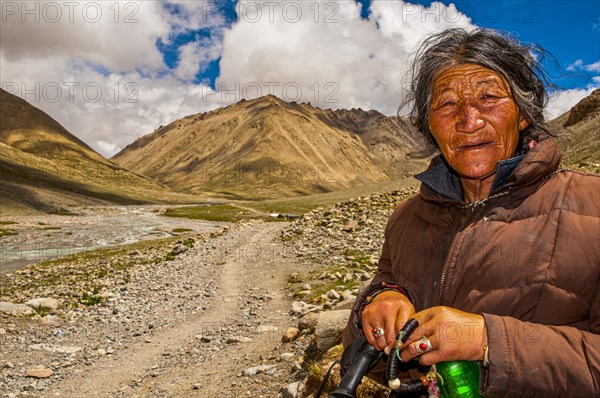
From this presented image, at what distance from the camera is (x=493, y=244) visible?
259 centimetres

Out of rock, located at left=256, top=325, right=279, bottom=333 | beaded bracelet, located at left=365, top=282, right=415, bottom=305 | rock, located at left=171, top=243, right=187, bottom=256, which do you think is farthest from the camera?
rock, located at left=171, top=243, right=187, bottom=256

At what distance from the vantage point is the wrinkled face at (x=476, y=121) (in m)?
2.99

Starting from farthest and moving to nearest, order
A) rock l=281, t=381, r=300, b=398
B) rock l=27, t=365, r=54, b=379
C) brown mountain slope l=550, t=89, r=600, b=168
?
1. brown mountain slope l=550, t=89, r=600, b=168
2. rock l=27, t=365, r=54, b=379
3. rock l=281, t=381, r=300, b=398

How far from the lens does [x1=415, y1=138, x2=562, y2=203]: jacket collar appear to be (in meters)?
2.54

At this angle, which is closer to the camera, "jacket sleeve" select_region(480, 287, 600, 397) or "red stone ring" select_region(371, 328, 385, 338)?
"jacket sleeve" select_region(480, 287, 600, 397)

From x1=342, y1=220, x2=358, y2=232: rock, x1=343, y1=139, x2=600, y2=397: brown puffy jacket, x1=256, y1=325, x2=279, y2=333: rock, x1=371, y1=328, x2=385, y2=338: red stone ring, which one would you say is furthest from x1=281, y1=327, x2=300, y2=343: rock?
x1=342, y1=220, x2=358, y2=232: rock

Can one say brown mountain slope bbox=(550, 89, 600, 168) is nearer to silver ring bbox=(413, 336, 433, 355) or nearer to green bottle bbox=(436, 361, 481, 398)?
green bottle bbox=(436, 361, 481, 398)

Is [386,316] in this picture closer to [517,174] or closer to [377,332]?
[377,332]

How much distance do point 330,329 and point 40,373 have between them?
8071mm

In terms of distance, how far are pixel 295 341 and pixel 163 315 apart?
24.9 ft

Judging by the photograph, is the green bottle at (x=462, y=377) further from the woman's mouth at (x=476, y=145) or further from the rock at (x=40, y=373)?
the rock at (x=40, y=373)

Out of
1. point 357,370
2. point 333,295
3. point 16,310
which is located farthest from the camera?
point 16,310

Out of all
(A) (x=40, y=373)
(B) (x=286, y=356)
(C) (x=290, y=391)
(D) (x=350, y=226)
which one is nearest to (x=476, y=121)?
(C) (x=290, y=391)

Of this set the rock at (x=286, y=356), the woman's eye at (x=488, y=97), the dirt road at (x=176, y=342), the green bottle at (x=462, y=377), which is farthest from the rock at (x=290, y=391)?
the woman's eye at (x=488, y=97)
